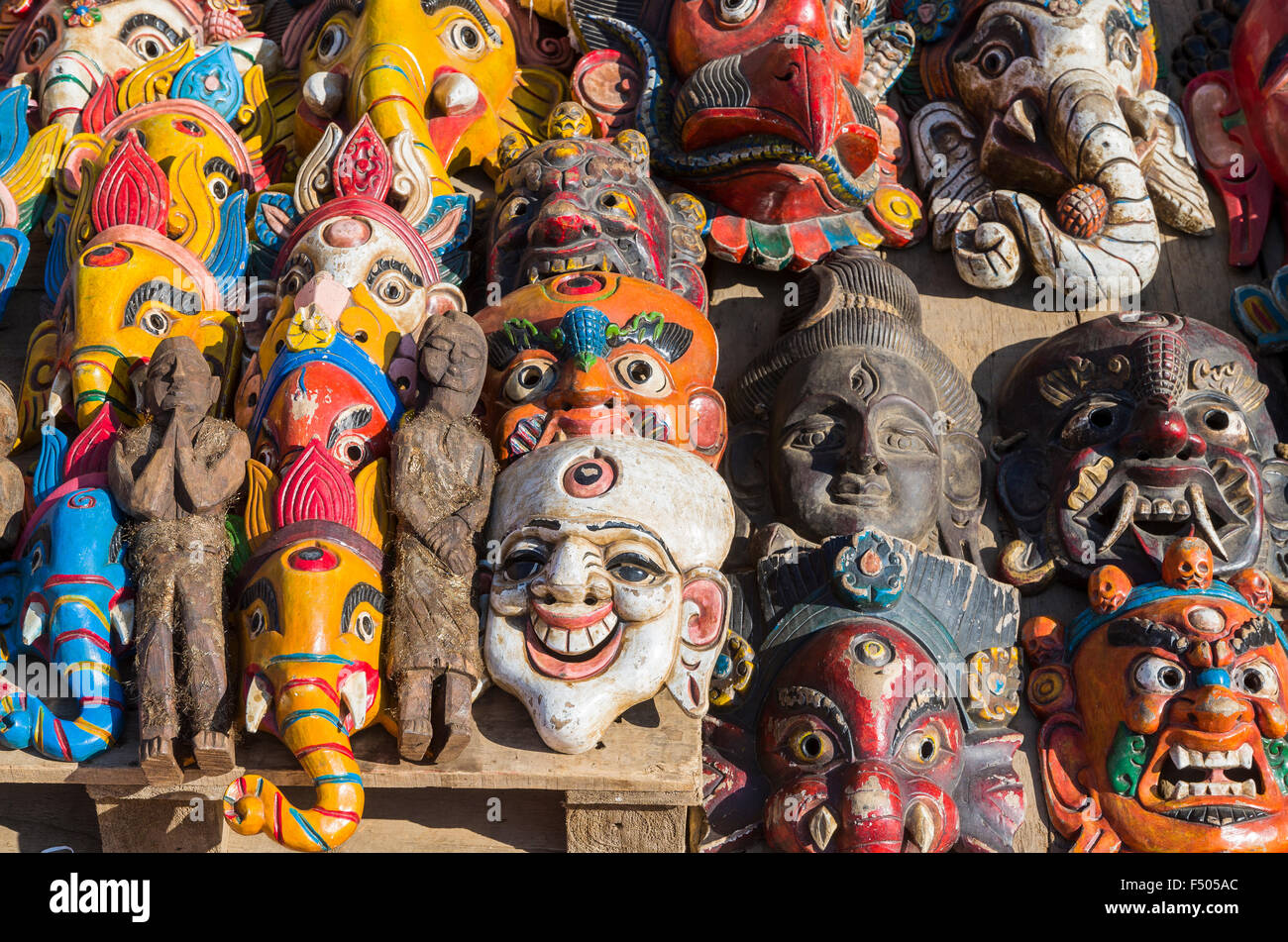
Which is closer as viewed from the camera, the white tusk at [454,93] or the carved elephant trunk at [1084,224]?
the carved elephant trunk at [1084,224]

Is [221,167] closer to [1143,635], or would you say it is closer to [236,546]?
[236,546]

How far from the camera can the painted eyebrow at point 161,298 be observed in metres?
5.59

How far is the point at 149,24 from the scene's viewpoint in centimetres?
697

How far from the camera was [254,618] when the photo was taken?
4672 mm

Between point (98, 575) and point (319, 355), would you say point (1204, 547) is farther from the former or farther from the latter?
point (98, 575)

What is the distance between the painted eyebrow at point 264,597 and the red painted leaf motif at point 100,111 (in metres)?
2.67

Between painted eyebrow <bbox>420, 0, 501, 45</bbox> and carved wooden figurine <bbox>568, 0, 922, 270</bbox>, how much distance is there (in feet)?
1.13

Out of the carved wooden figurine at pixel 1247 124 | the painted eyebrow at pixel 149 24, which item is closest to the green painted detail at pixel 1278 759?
the carved wooden figurine at pixel 1247 124

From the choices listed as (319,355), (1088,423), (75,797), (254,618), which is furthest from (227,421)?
(1088,423)

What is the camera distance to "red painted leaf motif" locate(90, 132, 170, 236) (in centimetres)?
589

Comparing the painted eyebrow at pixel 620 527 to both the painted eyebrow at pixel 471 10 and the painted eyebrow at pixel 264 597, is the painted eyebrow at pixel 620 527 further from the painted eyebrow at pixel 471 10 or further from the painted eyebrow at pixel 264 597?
the painted eyebrow at pixel 471 10

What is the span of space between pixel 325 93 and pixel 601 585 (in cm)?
269

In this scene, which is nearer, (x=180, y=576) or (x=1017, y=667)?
(x=180, y=576)

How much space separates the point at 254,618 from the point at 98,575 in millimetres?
501
